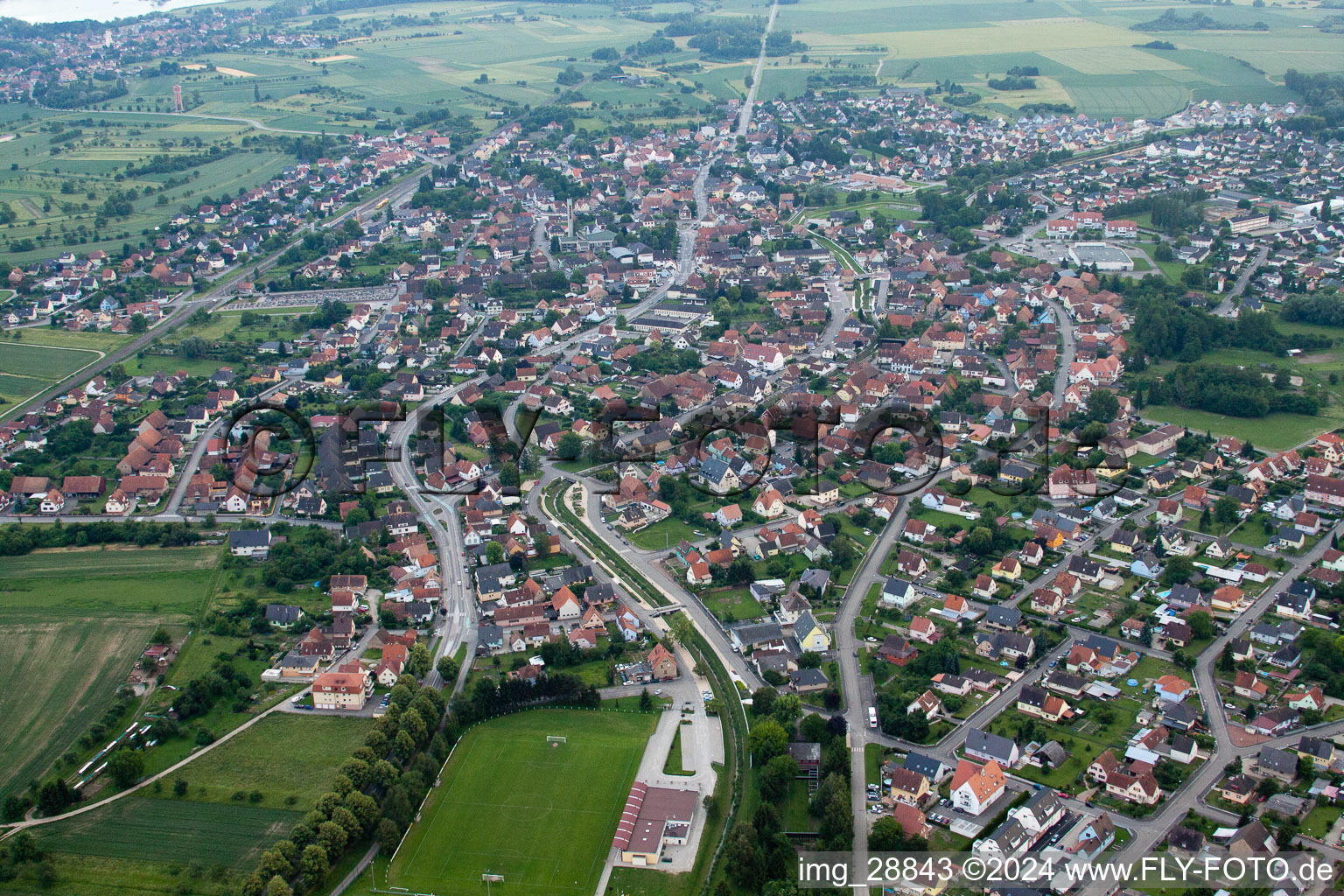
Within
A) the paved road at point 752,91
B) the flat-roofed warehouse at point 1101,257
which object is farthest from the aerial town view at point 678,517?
the paved road at point 752,91

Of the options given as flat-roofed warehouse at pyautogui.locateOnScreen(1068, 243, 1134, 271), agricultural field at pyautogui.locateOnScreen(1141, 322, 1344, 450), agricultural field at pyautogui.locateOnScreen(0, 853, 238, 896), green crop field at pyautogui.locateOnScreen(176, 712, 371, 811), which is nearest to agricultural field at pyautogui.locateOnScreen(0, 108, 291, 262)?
green crop field at pyautogui.locateOnScreen(176, 712, 371, 811)

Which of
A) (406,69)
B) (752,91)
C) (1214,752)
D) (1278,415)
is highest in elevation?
(406,69)

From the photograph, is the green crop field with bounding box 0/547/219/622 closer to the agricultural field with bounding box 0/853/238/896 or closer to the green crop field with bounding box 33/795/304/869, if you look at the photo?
the green crop field with bounding box 33/795/304/869

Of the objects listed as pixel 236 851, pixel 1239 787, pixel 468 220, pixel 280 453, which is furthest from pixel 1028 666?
Result: pixel 468 220

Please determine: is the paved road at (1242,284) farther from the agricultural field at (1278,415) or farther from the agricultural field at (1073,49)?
the agricultural field at (1073,49)

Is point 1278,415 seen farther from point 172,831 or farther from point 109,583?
point 109,583

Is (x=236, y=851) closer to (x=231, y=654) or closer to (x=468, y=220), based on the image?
(x=231, y=654)

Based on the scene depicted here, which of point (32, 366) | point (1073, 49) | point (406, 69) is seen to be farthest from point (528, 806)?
point (1073, 49)
